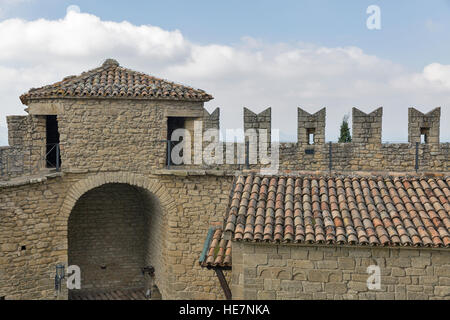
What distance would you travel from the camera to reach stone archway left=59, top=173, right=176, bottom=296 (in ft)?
45.7

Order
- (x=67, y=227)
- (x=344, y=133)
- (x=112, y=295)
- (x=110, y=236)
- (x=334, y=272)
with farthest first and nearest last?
1. (x=344, y=133)
2. (x=110, y=236)
3. (x=112, y=295)
4. (x=67, y=227)
5. (x=334, y=272)

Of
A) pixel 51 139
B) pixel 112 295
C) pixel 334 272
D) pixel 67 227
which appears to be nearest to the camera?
pixel 334 272

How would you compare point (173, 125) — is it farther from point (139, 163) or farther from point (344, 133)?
point (344, 133)

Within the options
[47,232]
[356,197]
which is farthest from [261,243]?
[47,232]

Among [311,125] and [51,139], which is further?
[51,139]

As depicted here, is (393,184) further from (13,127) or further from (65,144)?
(13,127)

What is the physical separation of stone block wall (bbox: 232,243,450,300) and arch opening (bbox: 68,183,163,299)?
→ 21.5 feet

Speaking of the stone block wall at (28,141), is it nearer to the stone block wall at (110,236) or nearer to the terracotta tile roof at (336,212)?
the stone block wall at (110,236)

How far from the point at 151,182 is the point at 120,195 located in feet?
7.79

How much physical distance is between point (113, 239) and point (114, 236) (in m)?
0.09

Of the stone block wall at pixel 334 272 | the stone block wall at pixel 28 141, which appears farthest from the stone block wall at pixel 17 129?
the stone block wall at pixel 334 272

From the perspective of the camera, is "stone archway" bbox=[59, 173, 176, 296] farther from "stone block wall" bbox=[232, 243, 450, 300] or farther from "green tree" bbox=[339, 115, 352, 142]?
"green tree" bbox=[339, 115, 352, 142]

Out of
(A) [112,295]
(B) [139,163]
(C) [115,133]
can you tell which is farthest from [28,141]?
(A) [112,295]

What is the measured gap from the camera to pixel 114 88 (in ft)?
40.4
